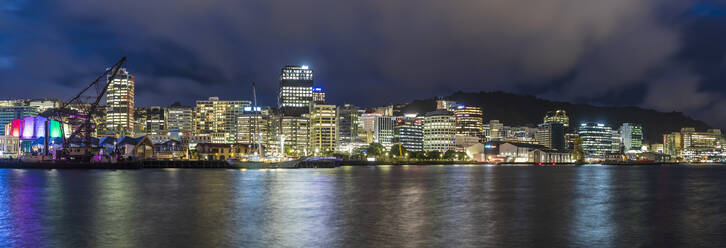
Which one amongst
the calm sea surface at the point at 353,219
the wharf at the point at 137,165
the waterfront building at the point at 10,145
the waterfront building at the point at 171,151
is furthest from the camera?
the waterfront building at the point at 10,145

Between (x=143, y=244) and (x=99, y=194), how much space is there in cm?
2975

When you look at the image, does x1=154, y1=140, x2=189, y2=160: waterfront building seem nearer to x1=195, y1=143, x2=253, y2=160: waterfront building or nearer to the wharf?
x1=195, y1=143, x2=253, y2=160: waterfront building

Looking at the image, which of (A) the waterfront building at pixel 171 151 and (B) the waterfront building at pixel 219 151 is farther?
(B) the waterfront building at pixel 219 151

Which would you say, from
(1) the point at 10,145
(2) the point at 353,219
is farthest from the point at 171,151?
(2) the point at 353,219

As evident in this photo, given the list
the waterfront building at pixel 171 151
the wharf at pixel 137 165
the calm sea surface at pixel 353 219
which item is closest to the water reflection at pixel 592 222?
the calm sea surface at pixel 353 219

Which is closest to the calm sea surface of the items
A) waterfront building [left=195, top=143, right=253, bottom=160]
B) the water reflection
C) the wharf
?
the water reflection

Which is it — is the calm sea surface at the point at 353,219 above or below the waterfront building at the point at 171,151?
below

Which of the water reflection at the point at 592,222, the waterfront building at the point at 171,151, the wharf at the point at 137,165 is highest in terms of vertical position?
the waterfront building at the point at 171,151

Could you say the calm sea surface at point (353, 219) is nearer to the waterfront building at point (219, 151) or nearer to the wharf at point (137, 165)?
the wharf at point (137, 165)

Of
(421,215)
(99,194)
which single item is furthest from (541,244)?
(99,194)

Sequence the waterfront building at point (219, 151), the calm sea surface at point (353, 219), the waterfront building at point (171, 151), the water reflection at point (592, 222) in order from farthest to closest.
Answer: the waterfront building at point (219, 151) → the waterfront building at point (171, 151) → the water reflection at point (592, 222) → the calm sea surface at point (353, 219)

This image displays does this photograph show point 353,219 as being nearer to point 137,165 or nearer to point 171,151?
point 137,165

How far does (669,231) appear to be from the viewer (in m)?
32.3

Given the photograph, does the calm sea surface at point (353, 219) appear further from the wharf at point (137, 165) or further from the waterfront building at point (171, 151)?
the waterfront building at point (171, 151)
